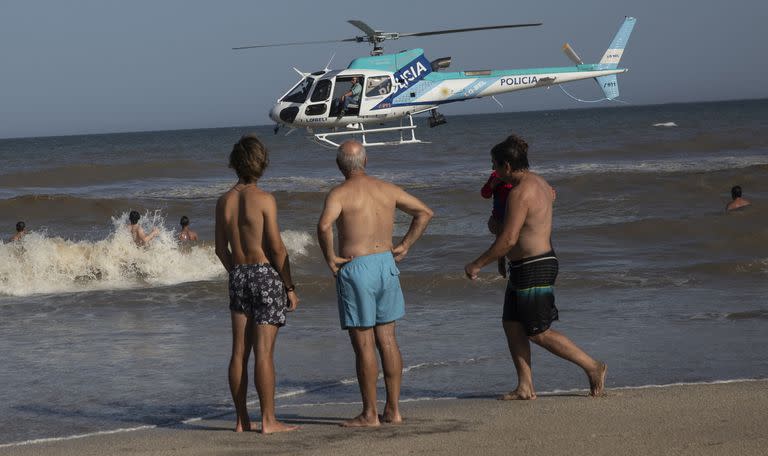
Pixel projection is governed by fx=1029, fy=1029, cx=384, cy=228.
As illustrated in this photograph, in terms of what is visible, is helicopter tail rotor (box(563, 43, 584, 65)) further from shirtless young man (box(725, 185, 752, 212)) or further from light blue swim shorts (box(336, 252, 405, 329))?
light blue swim shorts (box(336, 252, 405, 329))

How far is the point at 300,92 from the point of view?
19.6 m

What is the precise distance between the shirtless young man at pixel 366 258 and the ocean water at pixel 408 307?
1340 millimetres

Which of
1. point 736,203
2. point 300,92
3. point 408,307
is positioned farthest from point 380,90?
point 408,307

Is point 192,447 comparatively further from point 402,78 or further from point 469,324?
point 402,78

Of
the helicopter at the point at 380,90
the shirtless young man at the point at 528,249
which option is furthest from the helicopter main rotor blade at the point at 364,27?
the shirtless young man at the point at 528,249

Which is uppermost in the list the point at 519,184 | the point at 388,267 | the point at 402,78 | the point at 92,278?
the point at 402,78

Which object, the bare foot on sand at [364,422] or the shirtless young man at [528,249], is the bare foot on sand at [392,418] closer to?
the bare foot on sand at [364,422]

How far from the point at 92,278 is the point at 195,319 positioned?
17.1 ft

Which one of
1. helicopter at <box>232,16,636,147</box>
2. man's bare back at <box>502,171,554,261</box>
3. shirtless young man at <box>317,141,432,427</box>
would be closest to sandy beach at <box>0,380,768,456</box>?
shirtless young man at <box>317,141,432,427</box>

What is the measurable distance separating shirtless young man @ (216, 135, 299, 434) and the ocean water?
4.16ft

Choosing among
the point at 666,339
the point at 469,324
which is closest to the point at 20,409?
the point at 469,324

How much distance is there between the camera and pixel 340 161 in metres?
5.69

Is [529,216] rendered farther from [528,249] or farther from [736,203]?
[736,203]

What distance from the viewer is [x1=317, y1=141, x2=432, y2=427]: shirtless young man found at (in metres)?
5.52
